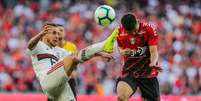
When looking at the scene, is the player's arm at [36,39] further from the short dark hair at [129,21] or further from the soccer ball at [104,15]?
the short dark hair at [129,21]

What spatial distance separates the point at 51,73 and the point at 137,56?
158 cm

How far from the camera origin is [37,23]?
2161cm

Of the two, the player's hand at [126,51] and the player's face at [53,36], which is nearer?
the player's hand at [126,51]

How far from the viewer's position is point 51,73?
1202 centimetres

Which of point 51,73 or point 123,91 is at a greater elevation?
point 51,73

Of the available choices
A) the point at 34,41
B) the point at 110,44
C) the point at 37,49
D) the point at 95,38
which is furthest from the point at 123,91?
the point at 95,38

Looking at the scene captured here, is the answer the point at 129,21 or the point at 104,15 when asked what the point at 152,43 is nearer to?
the point at 129,21

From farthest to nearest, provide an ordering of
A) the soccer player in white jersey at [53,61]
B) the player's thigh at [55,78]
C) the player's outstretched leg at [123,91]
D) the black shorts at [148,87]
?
the black shorts at [148,87] < the player's outstretched leg at [123,91] < the player's thigh at [55,78] < the soccer player in white jersey at [53,61]

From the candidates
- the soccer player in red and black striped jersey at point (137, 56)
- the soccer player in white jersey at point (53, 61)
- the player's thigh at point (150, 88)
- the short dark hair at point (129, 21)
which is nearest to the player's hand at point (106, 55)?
the soccer player in white jersey at point (53, 61)

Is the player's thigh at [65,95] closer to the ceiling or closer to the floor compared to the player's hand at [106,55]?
closer to the floor

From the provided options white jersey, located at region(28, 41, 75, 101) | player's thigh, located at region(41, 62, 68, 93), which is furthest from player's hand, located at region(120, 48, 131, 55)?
player's thigh, located at region(41, 62, 68, 93)

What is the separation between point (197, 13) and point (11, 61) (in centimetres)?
577

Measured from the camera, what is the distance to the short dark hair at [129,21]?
12.4 m

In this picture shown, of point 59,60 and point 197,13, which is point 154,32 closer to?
point 59,60
